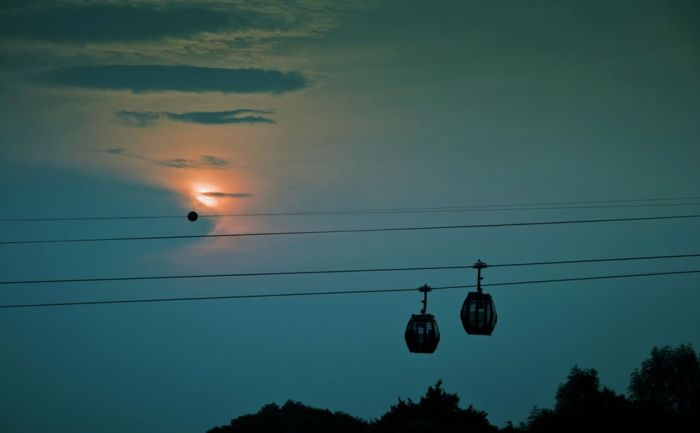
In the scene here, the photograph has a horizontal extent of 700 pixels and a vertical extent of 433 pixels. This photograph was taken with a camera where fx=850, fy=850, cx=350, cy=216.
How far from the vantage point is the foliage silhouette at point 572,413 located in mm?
56625

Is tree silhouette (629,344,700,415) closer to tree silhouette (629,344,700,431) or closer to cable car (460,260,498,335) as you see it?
tree silhouette (629,344,700,431)

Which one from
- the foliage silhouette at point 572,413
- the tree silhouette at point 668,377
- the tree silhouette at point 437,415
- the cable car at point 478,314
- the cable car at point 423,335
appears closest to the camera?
the cable car at point 478,314

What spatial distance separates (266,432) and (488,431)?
199 feet

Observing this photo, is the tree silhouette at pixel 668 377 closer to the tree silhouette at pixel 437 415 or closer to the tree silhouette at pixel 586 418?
the tree silhouette at pixel 437 415

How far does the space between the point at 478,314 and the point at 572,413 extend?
32.4m

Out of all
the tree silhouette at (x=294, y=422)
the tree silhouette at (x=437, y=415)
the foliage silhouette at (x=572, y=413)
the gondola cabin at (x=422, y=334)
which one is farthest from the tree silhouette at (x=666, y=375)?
the gondola cabin at (x=422, y=334)

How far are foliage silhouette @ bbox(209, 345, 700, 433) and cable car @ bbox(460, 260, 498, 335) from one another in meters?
27.3

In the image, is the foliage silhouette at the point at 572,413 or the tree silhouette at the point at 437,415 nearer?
the foliage silhouette at the point at 572,413

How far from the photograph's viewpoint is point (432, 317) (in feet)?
117

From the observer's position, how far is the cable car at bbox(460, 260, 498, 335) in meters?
32.1

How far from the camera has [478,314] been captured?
105ft

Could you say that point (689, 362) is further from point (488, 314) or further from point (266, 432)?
point (488, 314)

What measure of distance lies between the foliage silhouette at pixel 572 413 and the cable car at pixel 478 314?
27.3 meters

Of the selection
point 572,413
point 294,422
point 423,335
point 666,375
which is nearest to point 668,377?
point 666,375
